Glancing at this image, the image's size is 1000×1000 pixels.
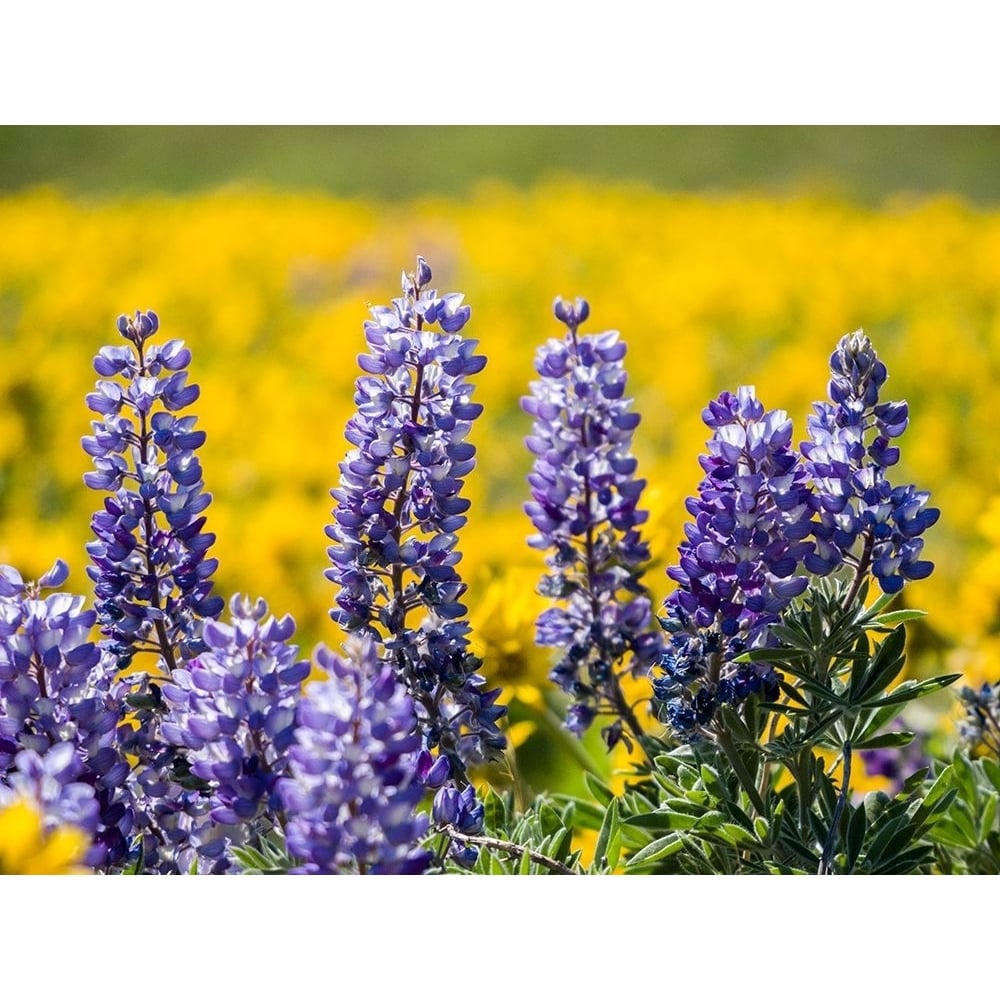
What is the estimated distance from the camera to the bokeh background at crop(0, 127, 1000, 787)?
271cm

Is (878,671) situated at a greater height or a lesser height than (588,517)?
lesser

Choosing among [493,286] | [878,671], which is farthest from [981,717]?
[493,286]

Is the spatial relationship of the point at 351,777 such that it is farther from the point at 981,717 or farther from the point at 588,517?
the point at 981,717

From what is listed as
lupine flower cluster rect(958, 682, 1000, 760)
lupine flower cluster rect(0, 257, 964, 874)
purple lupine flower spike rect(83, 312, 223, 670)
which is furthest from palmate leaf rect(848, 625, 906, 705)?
purple lupine flower spike rect(83, 312, 223, 670)

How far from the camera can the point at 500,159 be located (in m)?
4.61

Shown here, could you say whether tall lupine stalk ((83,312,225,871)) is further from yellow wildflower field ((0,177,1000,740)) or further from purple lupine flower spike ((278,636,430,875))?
yellow wildflower field ((0,177,1000,740))

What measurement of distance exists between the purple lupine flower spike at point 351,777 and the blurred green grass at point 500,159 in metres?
2.41

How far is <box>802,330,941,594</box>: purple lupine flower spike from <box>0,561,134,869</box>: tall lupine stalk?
0.57 m

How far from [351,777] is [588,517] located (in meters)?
0.48

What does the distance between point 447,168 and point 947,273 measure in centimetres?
179

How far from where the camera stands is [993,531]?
5.07 ft
